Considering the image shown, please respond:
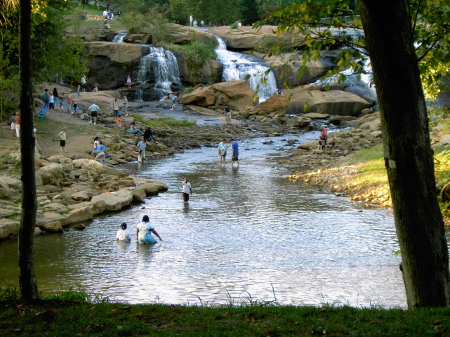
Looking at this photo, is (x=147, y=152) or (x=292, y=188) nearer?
(x=292, y=188)

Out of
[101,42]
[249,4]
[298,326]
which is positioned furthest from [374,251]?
[249,4]

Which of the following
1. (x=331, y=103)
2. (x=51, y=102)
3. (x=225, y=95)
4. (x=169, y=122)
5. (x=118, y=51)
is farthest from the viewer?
(x=118, y=51)

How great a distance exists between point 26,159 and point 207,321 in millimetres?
3034

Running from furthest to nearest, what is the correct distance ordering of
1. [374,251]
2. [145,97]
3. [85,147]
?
1. [145,97]
2. [85,147]
3. [374,251]

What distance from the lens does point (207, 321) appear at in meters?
6.60

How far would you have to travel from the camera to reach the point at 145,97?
54.6 meters

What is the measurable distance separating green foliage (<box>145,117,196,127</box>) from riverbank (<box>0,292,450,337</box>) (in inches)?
1421

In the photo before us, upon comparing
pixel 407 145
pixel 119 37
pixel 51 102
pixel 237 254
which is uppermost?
pixel 119 37

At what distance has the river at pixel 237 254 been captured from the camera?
1173cm

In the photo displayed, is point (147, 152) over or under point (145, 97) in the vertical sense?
under

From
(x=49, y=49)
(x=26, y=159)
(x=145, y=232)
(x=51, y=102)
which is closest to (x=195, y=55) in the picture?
(x=51, y=102)

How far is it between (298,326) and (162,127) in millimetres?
36360

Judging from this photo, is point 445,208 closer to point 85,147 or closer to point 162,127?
point 85,147

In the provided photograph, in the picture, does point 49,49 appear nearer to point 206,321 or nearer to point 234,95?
point 234,95
